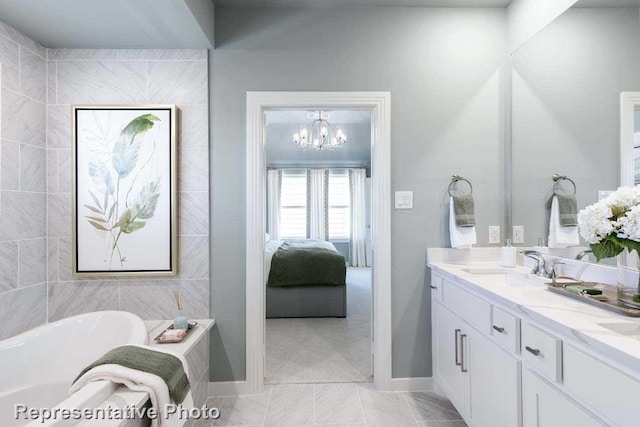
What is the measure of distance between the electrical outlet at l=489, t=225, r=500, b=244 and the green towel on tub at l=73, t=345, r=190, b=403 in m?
2.05

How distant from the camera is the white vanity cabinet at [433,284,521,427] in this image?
1362 mm

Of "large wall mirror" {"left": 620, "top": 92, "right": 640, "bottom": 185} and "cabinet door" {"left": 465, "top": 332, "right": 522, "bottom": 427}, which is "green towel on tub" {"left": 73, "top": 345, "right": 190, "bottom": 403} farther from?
"large wall mirror" {"left": 620, "top": 92, "right": 640, "bottom": 185}

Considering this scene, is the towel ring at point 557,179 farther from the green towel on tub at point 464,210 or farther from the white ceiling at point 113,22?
the white ceiling at point 113,22

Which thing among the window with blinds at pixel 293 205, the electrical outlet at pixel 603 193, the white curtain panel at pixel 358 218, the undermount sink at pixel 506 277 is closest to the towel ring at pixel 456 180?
the undermount sink at pixel 506 277

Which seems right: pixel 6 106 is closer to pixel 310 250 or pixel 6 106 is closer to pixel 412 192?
pixel 412 192

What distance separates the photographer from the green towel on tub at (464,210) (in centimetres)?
211

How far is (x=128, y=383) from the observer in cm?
123

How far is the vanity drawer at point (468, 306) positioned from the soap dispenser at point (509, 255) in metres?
0.44

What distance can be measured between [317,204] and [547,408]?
5.74 metres

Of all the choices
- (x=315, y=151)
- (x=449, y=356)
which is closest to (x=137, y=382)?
(x=449, y=356)

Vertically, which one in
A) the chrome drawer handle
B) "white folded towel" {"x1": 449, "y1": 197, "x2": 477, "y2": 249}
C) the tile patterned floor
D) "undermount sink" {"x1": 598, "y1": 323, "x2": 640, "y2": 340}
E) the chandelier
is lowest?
the tile patterned floor

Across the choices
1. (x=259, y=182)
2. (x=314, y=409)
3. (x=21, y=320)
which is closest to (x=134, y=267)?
(x=21, y=320)

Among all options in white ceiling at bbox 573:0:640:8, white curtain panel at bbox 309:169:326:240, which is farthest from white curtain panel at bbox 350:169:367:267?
white ceiling at bbox 573:0:640:8

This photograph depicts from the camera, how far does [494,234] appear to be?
2234 millimetres
